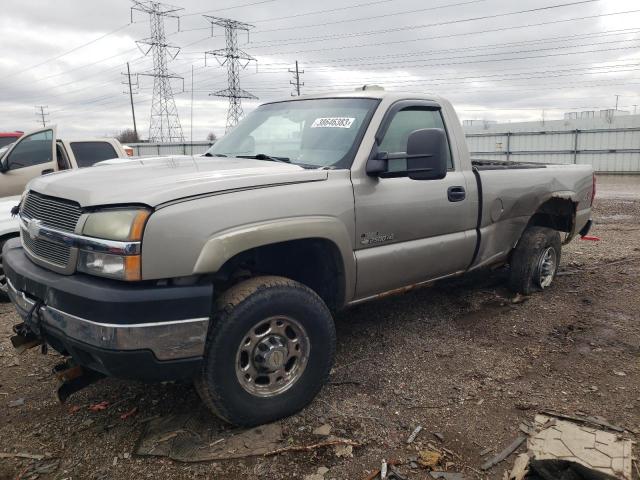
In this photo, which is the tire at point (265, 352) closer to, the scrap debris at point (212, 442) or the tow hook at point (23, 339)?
the scrap debris at point (212, 442)

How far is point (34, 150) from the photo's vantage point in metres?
8.48

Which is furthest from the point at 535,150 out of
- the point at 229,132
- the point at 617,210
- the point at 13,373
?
the point at 13,373

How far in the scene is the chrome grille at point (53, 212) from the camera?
2.75 meters

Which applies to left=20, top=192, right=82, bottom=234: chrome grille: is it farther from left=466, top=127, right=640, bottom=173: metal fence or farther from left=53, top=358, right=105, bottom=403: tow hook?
left=466, top=127, right=640, bottom=173: metal fence

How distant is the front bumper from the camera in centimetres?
249

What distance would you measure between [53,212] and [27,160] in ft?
21.2

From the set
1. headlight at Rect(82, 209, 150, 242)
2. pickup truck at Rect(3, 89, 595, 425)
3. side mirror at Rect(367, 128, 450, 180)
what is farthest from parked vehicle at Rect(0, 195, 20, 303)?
side mirror at Rect(367, 128, 450, 180)

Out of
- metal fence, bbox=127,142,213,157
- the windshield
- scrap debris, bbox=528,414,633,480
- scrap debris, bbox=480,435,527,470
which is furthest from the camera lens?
metal fence, bbox=127,142,213,157

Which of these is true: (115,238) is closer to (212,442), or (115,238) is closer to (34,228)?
(34,228)

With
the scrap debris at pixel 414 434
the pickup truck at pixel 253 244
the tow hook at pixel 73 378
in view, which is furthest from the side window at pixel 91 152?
the scrap debris at pixel 414 434

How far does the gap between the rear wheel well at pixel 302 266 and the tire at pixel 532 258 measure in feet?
8.18

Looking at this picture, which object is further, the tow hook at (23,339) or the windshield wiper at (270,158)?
the windshield wiper at (270,158)

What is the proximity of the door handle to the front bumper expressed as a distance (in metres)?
2.14

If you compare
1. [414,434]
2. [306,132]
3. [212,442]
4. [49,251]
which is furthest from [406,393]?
[49,251]
